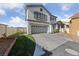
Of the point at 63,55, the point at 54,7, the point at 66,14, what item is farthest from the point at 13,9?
the point at 63,55

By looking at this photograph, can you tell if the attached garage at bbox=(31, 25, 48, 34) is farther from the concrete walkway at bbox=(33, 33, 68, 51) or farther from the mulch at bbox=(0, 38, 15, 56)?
the mulch at bbox=(0, 38, 15, 56)

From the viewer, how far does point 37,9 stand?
250 centimetres

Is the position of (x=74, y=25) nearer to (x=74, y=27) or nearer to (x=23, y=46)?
(x=74, y=27)

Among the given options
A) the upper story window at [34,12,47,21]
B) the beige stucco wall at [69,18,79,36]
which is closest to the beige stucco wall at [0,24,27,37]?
the upper story window at [34,12,47,21]

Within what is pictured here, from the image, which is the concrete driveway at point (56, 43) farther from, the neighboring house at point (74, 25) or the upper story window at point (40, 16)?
the upper story window at point (40, 16)

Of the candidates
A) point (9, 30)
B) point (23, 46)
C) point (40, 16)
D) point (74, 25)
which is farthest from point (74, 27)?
point (9, 30)

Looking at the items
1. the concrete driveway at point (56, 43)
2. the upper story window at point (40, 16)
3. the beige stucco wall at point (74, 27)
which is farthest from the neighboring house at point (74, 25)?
the upper story window at point (40, 16)

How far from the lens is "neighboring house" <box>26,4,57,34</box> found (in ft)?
8.20

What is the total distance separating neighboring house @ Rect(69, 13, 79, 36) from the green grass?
519 millimetres

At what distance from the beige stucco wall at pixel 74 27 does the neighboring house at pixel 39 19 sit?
23 cm

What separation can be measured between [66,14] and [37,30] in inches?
16.8

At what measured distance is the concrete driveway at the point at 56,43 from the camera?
249cm

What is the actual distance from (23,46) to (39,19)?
41 centimetres

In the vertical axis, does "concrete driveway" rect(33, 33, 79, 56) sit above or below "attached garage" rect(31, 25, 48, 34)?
below
